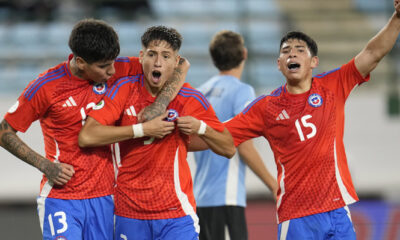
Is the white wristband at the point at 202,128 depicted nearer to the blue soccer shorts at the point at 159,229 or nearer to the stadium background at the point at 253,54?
the blue soccer shorts at the point at 159,229

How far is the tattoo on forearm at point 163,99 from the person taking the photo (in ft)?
11.6

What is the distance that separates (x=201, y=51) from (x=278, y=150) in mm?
8541

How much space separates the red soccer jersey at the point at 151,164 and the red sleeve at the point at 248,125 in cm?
21

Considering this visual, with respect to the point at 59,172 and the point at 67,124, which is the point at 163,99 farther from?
the point at 59,172

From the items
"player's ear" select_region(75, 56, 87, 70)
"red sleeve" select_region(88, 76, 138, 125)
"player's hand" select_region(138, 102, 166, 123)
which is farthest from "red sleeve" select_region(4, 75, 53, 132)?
"player's hand" select_region(138, 102, 166, 123)

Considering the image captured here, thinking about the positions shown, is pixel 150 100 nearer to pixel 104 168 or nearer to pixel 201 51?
pixel 104 168

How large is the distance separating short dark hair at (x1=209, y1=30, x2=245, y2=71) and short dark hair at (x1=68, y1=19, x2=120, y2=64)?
144 centimetres

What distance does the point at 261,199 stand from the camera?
389 inches

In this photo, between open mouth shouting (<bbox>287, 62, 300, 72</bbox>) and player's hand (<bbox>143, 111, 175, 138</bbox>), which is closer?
player's hand (<bbox>143, 111, 175, 138</bbox>)

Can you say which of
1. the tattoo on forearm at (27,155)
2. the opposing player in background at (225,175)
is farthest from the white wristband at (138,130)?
the opposing player in background at (225,175)

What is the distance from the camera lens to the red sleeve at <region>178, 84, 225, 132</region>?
144 inches

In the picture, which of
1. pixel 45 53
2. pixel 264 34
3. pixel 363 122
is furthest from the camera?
pixel 264 34

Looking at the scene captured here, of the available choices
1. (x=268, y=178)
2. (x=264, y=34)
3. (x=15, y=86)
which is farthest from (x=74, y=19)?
(x=268, y=178)

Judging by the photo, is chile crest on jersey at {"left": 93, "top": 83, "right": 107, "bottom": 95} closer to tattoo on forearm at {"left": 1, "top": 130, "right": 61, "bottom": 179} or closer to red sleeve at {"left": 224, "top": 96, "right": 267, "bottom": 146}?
tattoo on forearm at {"left": 1, "top": 130, "right": 61, "bottom": 179}
